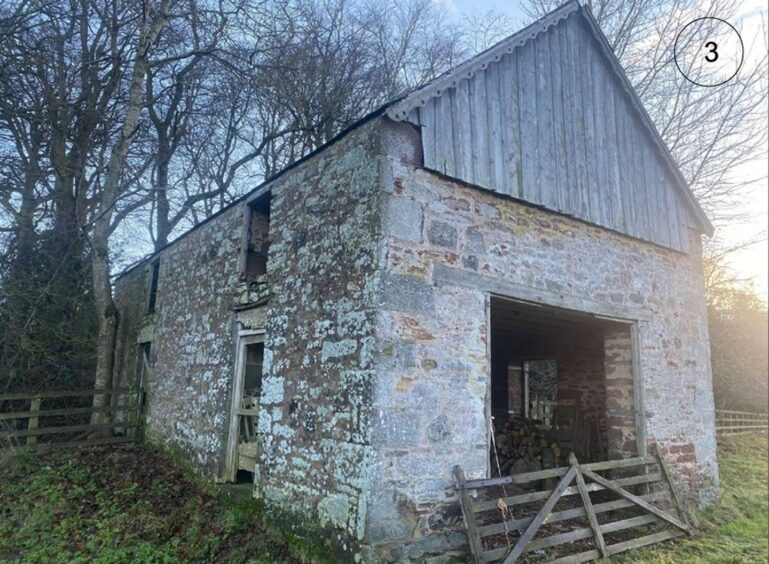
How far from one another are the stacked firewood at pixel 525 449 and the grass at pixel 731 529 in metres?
2.80

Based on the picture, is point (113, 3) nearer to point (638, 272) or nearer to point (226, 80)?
point (226, 80)

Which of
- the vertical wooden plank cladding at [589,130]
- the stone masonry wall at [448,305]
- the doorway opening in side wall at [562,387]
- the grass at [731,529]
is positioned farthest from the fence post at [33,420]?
the vertical wooden plank cladding at [589,130]

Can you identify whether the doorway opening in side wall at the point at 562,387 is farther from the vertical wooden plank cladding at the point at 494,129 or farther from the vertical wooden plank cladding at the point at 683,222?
the vertical wooden plank cladding at the point at 494,129

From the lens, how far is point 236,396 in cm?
736

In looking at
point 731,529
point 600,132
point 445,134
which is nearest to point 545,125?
point 600,132

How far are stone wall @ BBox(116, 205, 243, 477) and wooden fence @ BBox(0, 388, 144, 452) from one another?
1.82 ft

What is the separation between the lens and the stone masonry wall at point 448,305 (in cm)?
482

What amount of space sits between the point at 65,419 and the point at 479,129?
10.4 meters

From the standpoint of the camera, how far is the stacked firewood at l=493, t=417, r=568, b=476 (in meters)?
9.98

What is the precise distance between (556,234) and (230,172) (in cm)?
1385

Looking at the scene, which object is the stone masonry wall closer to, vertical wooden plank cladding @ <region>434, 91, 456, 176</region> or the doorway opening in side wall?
vertical wooden plank cladding @ <region>434, 91, 456, 176</region>

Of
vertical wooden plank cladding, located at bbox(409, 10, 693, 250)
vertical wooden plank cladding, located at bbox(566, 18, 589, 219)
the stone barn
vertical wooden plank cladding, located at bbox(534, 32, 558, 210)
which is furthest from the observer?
vertical wooden plank cladding, located at bbox(566, 18, 589, 219)

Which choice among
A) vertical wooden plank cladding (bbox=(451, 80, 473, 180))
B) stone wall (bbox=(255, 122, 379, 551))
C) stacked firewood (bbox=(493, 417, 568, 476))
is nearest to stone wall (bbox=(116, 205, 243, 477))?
stone wall (bbox=(255, 122, 379, 551))

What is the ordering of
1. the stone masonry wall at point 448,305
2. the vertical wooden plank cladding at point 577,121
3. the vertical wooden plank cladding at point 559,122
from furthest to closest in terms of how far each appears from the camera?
the vertical wooden plank cladding at point 577,121
the vertical wooden plank cladding at point 559,122
the stone masonry wall at point 448,305
